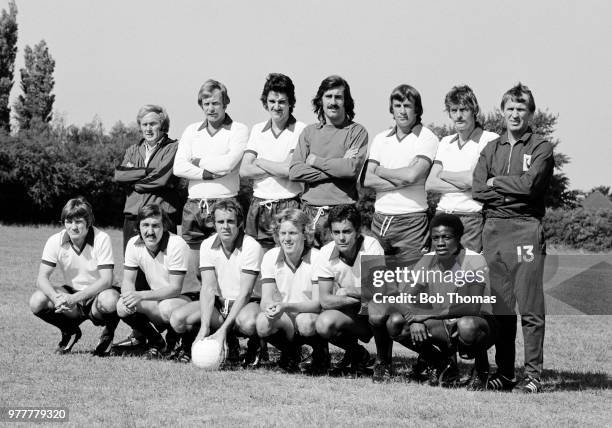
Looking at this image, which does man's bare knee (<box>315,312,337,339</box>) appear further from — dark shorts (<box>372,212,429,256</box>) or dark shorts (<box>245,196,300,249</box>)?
dark shorts (<box>245,196,300,249</box>)

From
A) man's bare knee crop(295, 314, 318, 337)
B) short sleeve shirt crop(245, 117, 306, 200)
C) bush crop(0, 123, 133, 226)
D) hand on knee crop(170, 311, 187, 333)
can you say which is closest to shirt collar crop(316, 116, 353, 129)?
short sleeve shirt crop(245, 117, 306, 200)

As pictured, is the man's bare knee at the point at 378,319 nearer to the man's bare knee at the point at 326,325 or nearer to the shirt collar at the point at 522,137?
the man's bare knee at the point at 326,325

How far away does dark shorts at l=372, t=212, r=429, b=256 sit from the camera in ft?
24.1

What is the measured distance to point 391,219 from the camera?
743 cm

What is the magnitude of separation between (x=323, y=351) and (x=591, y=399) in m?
2.14

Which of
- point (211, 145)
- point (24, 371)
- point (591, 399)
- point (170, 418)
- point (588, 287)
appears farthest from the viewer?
point (211, 145)

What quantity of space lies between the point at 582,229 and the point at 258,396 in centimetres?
3431

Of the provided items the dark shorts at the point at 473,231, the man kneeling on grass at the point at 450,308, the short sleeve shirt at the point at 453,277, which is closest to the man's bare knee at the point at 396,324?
the man kneeling on grass at the point at 450,308

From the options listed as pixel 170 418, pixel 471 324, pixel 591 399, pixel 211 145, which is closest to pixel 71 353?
pixel 211 145

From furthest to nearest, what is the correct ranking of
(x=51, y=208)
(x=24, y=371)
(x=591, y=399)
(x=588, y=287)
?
(x=51, y=208), (x=588, y=287), (x=24, y=371), (x=591, y=399)

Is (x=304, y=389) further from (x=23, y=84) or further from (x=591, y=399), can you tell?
(x=23, y=84)

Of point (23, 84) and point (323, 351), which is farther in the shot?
point (23, 84)

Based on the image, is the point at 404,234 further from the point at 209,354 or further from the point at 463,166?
the point at 209,354

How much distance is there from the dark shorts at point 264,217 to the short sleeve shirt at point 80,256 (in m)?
1.34
